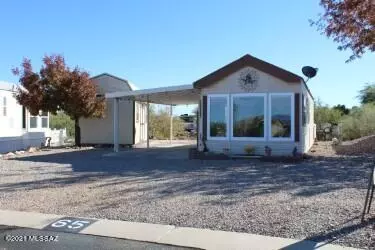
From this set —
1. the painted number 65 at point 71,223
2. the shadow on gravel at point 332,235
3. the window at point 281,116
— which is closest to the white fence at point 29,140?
the window at point 281,116

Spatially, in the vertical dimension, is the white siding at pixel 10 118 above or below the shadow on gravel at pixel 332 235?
above

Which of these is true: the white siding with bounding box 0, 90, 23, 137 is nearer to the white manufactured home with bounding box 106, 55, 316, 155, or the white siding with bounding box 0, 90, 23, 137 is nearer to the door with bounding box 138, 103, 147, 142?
the door with bounding box 138, 103, 147, 142

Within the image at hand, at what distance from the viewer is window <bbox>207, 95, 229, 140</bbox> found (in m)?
17.6

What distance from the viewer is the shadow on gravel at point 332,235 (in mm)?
6324

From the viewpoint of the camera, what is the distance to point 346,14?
16297 millimetres

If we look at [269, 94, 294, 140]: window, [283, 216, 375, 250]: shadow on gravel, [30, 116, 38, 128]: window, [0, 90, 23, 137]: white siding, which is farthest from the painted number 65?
[30, 116, 38, 128]: window

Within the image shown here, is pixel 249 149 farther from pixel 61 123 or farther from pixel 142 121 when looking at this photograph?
pixel 61 123

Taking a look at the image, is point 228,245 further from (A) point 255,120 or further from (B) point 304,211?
(A) point 255,120

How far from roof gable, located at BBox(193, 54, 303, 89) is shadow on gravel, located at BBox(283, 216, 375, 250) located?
968 cm

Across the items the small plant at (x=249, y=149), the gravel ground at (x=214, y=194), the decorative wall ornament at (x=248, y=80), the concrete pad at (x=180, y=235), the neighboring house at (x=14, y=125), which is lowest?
the concrete pad at (x=180, y=235)

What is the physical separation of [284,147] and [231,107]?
7.74 ft

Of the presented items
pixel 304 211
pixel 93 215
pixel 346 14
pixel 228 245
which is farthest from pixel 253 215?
pixel 346 14

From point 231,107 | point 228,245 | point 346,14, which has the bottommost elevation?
point 228,245

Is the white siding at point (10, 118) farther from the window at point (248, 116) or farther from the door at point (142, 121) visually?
the window at point (248, 116)
